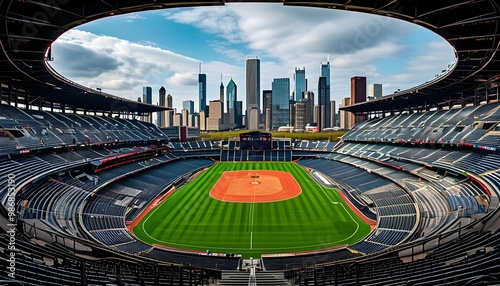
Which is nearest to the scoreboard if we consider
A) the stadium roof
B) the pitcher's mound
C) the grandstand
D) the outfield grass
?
the grandstand

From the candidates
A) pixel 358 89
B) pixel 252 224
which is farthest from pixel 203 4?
pixel 358 89

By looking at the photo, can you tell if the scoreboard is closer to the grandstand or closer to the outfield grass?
the grandstand

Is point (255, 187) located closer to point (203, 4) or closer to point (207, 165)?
point (207, 165)

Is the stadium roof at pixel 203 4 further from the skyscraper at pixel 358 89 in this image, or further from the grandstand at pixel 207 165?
the skyscraper at pixel 358 89

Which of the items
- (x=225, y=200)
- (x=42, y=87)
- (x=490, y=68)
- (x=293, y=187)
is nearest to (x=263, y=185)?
(x=293, y=187)

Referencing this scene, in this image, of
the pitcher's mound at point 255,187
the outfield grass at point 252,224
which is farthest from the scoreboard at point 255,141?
the outfield grass at point 252,224

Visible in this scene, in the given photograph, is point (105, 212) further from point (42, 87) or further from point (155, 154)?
point (155, 154)
